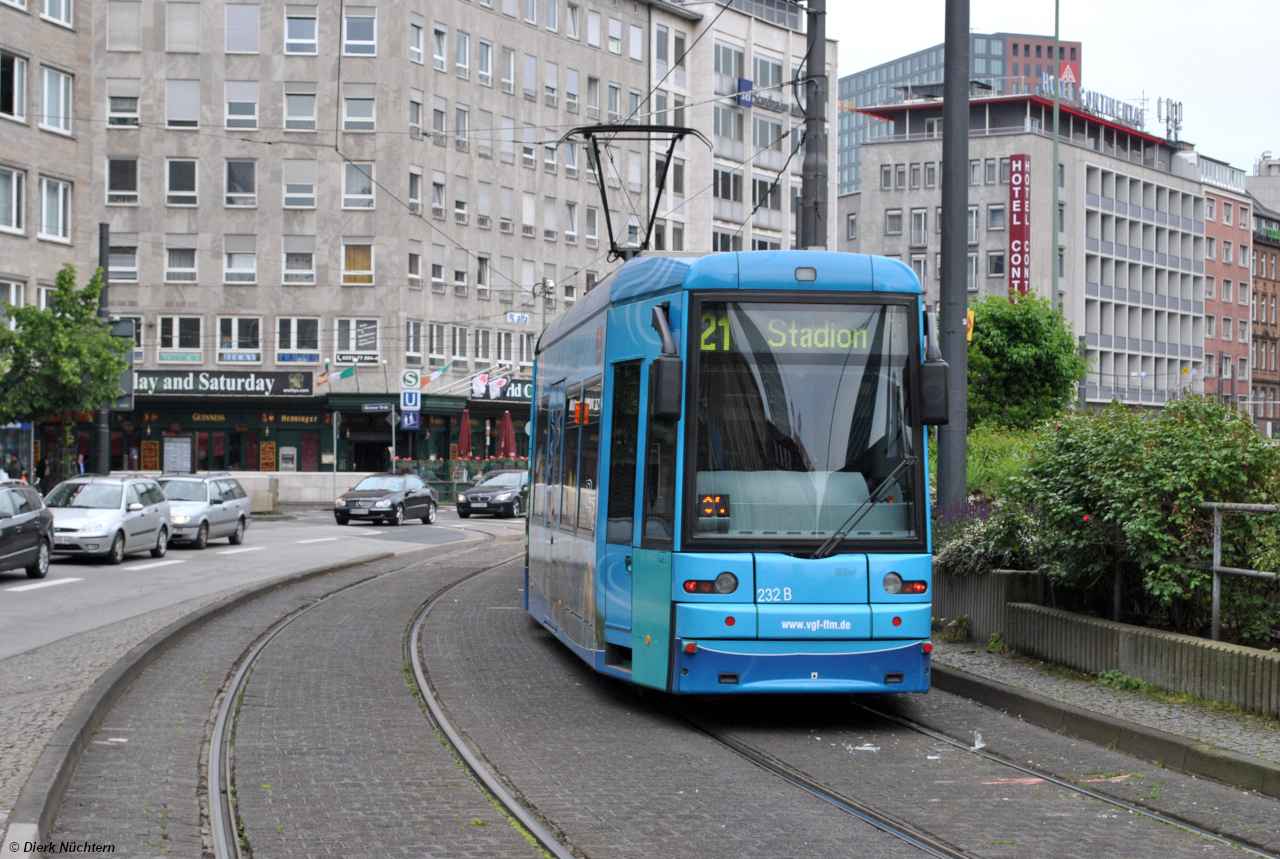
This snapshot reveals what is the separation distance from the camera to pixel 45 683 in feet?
36.2

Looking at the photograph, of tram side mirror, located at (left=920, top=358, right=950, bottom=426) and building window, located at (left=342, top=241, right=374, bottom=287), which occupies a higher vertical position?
building window, located at (left=342, top=241, right=374, bottom=287)

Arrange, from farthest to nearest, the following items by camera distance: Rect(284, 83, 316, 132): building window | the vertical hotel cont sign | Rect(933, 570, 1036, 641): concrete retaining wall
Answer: the vertical hotel cont sign < Rect(284, 83, 316, 132): building window < Rect(933, 570, 1036, 641): concrete retaining wall

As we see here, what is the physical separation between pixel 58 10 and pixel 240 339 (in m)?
16.7

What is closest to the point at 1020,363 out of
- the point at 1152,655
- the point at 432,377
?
the point at 1152,655

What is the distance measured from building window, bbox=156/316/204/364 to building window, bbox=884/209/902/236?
50077 millimetres

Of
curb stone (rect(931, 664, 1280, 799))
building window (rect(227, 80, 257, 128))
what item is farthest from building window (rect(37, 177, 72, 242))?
curb stone (rect(931, 664, 1280, 799))

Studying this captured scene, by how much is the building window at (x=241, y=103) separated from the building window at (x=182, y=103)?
1.24 m

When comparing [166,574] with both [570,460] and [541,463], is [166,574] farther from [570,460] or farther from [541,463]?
[570,460]

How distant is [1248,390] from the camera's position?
11300cm

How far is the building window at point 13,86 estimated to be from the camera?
42.9 meters

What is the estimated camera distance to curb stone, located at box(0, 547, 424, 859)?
21.2ft

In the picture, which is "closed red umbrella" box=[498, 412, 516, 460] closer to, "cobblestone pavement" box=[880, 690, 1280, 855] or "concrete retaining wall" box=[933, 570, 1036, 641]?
"concrete retaining wall" box=[933, 570, 1036, 641]

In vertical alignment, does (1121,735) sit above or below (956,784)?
above

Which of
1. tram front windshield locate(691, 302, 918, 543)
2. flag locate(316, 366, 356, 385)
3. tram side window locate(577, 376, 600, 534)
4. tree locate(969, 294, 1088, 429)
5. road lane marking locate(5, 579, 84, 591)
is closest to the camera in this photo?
tram front windshield locate(691, 302, 918, 543)
